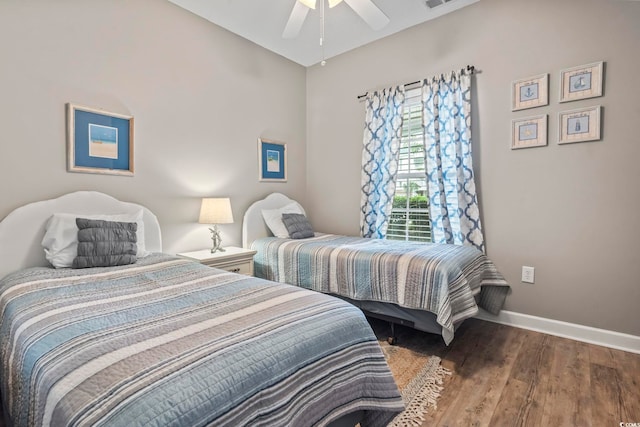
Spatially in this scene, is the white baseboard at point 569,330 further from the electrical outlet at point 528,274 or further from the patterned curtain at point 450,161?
the patterned curtain at point 450,161

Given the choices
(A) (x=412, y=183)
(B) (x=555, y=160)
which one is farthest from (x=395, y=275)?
(B) (x=555, y=160)

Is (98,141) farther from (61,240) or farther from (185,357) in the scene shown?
(185,357)

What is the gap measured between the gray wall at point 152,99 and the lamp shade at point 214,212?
20 centimetres

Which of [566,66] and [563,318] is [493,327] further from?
[566,66]

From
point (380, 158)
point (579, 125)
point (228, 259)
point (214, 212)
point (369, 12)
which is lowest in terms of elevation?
point (228, 259)

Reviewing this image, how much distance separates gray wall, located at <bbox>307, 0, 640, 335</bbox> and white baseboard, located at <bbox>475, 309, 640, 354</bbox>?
2.1 inches

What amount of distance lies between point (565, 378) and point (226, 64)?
386cm

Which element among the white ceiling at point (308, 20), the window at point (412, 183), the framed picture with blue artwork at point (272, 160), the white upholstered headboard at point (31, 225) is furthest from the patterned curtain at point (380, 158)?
the white upholstered headboard at point (31, 225)

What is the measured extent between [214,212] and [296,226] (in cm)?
88

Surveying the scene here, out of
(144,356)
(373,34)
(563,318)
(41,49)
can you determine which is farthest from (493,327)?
(41,49)

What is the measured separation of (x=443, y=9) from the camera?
2947 mm

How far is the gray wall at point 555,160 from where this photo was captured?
7.43 ft

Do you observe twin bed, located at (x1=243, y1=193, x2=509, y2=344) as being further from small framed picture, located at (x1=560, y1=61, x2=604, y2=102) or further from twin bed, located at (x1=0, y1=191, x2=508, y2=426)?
small framed picture, located at (x1=560, y1=61, x2=604, y2=102)

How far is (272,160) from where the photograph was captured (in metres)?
3.78
